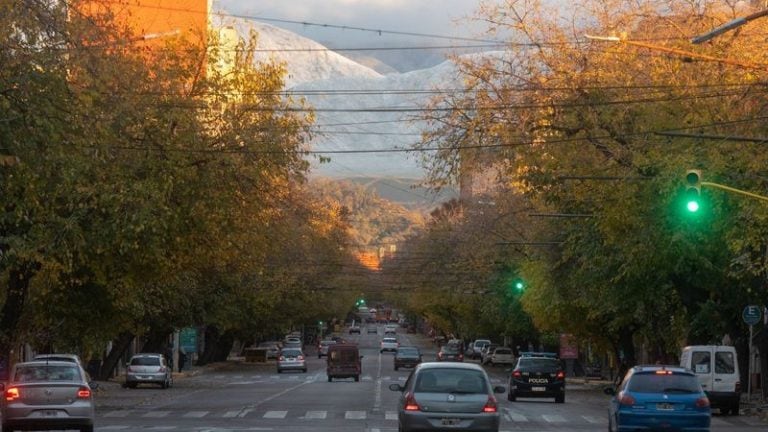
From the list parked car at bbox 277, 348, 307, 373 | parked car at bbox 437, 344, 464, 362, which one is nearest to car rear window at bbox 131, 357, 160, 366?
parked car at bbox 277, 348, 307, 373

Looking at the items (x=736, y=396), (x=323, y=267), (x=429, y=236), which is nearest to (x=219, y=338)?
(x=323, y=267)

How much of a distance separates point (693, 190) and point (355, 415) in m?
12.0

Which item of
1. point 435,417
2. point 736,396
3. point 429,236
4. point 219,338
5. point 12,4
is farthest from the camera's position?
point 429,236

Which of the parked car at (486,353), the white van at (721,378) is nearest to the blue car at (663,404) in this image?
the white van at (721,378)

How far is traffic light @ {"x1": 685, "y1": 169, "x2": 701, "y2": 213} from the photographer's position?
30.6 metres

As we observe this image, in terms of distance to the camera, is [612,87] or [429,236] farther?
[429,236]

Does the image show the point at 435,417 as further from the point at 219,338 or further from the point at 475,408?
the point at 219,338

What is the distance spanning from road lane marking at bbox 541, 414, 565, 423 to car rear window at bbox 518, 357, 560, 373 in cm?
977

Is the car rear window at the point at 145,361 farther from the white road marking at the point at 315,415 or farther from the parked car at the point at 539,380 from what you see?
the white road marking at the point at 315,415

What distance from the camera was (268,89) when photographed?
1614 inches

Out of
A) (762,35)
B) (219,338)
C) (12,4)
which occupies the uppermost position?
(762,35)

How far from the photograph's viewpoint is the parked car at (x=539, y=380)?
161 ft

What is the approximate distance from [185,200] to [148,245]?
1.56 metres

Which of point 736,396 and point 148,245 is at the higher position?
point 148,245
